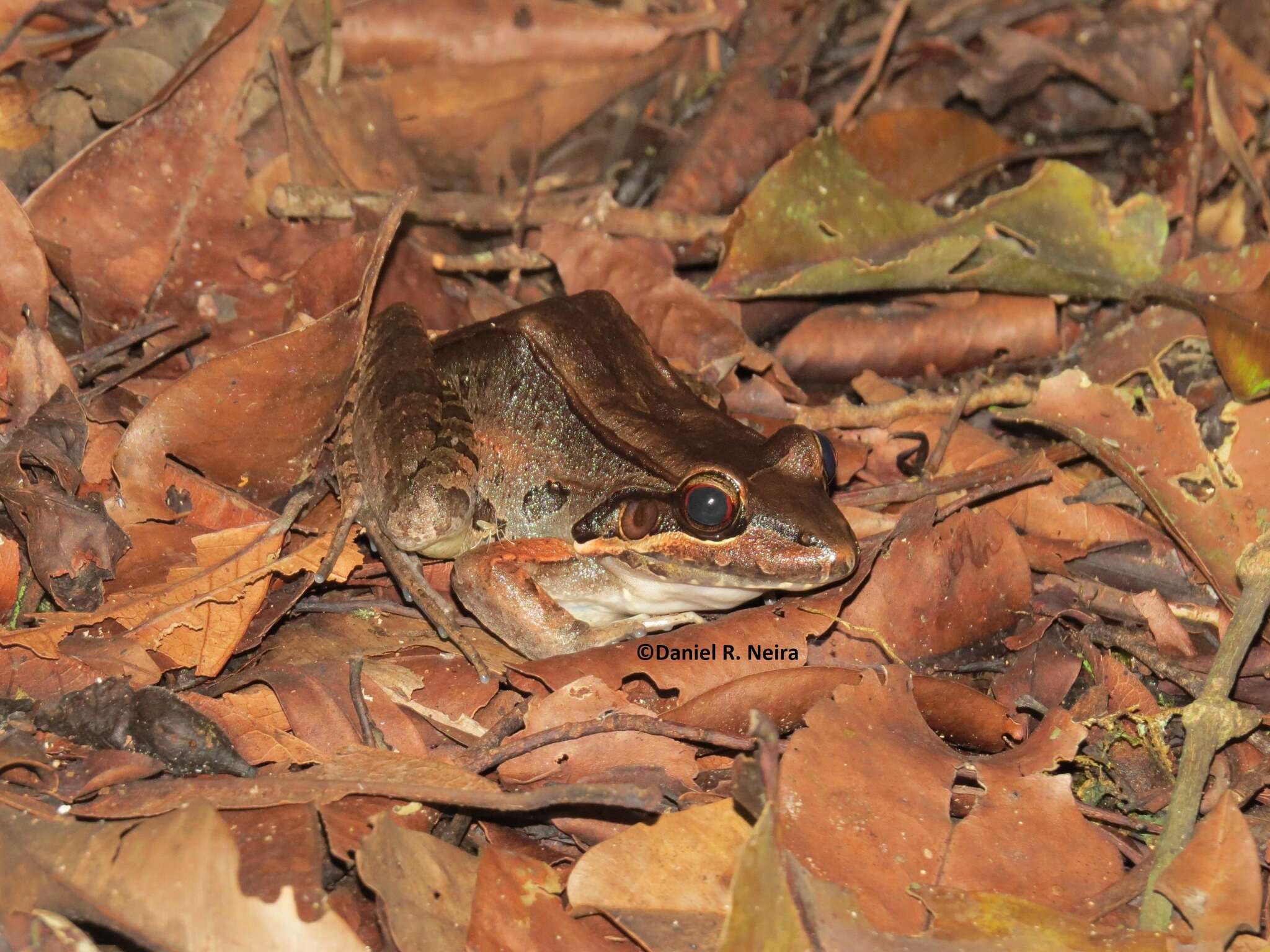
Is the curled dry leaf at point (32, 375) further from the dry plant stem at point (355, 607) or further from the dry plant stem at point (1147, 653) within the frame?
the dry plant stem at point (1147, 653)

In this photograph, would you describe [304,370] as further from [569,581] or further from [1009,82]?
[1009,82]

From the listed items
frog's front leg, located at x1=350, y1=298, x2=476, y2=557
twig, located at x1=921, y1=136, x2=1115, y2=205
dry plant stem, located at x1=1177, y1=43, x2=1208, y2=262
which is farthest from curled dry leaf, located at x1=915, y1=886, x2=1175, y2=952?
twig, located at x1=921, y1=136, x2=1115, y2=205

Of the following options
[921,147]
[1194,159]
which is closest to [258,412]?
[921,147]

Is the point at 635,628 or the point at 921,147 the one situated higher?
the point at 921,147

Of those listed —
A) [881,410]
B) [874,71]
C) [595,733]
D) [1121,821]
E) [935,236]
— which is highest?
[874,71]

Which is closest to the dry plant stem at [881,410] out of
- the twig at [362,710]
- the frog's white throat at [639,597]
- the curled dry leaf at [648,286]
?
the curled dry leaf at [648,286]

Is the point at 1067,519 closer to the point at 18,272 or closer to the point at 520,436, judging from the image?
the point at 520,436

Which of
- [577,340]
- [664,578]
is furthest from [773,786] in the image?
[577,340]
